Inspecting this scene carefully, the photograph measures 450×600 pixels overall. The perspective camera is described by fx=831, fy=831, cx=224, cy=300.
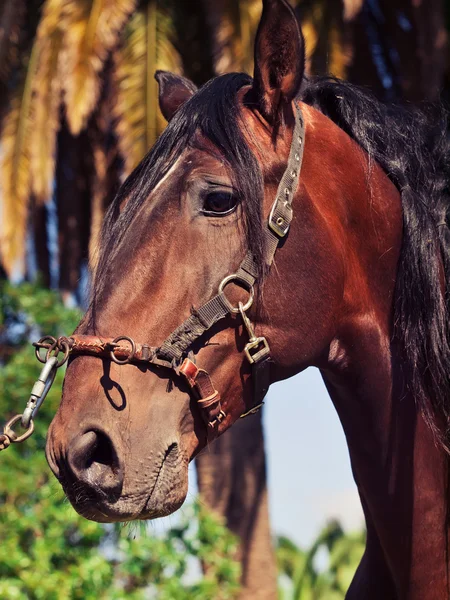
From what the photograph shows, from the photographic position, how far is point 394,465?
2490 millimetres

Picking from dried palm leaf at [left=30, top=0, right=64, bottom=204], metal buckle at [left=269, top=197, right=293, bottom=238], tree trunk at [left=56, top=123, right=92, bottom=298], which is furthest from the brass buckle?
tree trunk at [left=56, top=123, right=92, bottom=298]

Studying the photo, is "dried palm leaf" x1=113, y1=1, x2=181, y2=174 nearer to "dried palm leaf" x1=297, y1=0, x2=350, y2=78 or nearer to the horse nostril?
"dried palm leaf" x1=297, y1=0, x2=350, y2=78

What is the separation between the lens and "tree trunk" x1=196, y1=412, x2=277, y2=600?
25.1 feet

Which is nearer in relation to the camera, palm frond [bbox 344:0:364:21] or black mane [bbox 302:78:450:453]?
black mane [bbox 302:78:450:453]

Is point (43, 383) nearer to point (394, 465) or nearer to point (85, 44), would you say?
point (394, 465)

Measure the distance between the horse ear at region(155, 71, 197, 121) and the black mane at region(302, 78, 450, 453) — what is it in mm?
484

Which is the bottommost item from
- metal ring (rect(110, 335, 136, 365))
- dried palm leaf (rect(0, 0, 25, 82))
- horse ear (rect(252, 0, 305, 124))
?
metal ring (rect(110, 335, 136, 365))

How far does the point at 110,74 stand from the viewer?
8539mm

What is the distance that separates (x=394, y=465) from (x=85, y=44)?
19.6 ft

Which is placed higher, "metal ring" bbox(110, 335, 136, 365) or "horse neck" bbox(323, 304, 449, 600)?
"metal ring" bbox(110, 335, 136, 365)

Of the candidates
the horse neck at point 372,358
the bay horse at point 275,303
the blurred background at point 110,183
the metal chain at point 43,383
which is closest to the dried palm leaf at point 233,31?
the blurred background at point 110,183

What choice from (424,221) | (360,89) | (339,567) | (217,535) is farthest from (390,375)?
(339,567)

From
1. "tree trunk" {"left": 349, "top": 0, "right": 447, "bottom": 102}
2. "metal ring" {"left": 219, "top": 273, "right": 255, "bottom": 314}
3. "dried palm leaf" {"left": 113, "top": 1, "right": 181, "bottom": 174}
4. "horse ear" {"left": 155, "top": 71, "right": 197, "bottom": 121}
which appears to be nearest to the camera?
"metal ring" {"left": 219, "top": 273, "right": 255, "bottom": 314}

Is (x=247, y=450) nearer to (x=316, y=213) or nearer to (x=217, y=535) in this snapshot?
(x=217, y=535)
